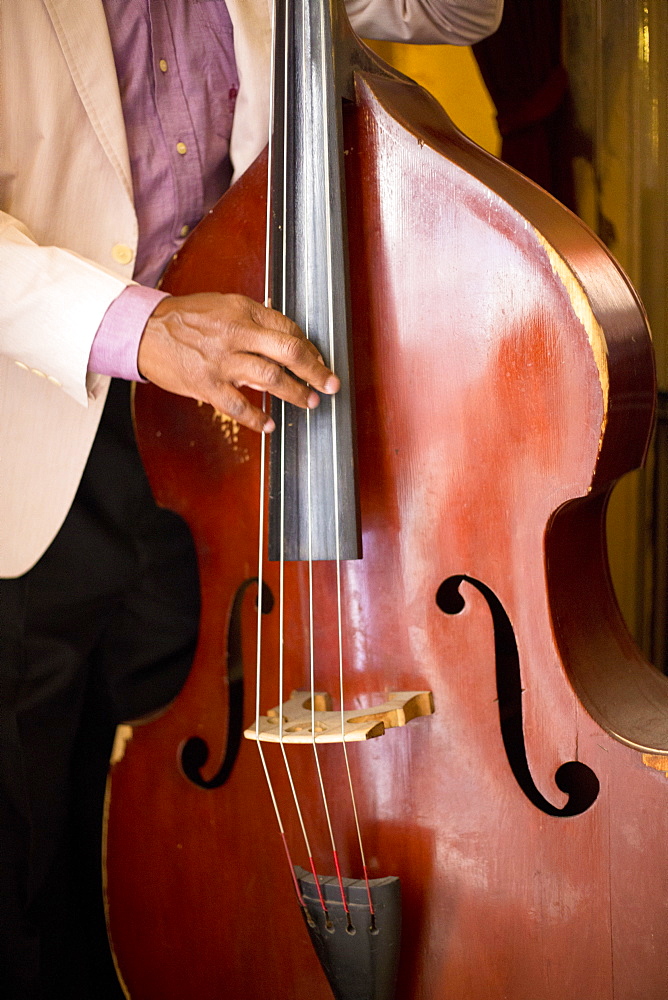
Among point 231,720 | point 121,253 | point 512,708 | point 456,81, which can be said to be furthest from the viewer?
point 456,81

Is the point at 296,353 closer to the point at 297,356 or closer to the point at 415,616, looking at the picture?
the point at 297,356

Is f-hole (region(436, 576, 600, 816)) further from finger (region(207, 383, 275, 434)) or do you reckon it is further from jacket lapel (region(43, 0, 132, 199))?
jacket lapel (region(43, 0, 132, 199))

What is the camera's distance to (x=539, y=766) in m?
0.71

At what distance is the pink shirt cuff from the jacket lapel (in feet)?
0.67

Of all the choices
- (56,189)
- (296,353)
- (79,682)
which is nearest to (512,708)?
(296,353)

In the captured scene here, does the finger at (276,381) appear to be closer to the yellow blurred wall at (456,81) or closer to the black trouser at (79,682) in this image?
the black trouser at (79,682)

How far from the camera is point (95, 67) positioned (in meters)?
0.94

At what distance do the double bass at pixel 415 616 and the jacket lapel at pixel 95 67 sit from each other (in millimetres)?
172

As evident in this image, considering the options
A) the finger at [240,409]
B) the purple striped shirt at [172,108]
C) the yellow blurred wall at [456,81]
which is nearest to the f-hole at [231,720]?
the finger at [240,409]

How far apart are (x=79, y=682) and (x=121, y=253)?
50cm

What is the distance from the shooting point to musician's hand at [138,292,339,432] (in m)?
0.75

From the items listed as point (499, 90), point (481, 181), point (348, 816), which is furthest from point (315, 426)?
point (499, 90)

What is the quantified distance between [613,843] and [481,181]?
1.71 ft

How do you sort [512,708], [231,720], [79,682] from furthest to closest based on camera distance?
1. [79,682]
2. [231,720]
3. [512,708]
